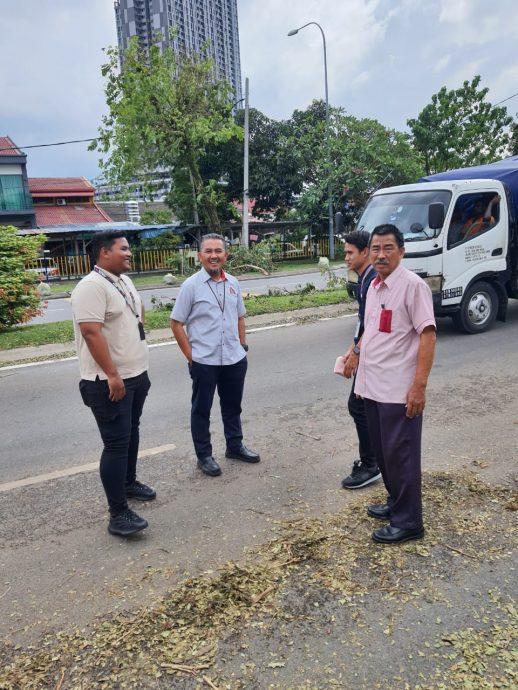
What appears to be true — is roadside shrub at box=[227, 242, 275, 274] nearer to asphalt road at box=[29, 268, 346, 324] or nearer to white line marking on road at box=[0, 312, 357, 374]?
asphalt road at box=[29, 268, 346, 324]

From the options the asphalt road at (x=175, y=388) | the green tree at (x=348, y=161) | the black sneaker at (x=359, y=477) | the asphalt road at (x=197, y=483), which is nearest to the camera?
the asphalt road at (x=197, y=483)

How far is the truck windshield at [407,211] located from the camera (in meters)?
8.50

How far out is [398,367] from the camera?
10.6 ft

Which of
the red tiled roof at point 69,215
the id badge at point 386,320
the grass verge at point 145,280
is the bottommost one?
the grass verge at point 145,280

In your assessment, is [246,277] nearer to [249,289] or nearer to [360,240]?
[249,289]

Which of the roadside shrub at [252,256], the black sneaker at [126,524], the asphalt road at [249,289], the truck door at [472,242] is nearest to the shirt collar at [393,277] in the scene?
the black sneaker at [126,524]

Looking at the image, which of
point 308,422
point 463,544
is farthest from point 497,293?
point 463,544

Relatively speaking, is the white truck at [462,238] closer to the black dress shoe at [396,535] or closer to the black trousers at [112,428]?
the black dress shoe at [396,535]

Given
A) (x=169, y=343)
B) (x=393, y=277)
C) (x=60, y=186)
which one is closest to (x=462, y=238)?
(x=169, y=343)

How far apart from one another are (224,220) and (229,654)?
3426 cm

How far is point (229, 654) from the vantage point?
98.5 inches

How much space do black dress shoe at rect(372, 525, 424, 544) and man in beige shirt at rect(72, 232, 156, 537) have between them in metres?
1.45

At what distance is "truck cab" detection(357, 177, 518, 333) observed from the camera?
329 inches

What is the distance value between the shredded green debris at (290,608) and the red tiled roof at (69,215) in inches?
1373
